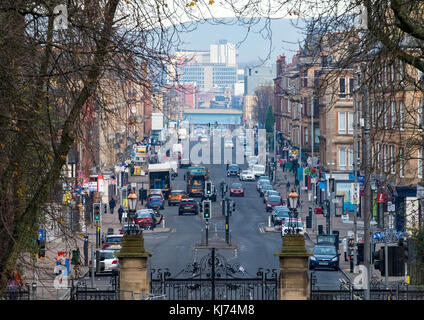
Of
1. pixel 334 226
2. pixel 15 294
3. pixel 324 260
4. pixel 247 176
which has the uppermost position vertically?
pixel 247 176


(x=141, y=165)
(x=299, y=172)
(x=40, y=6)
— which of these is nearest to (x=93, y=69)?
(x=40, y=6)

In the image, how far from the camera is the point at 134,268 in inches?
958

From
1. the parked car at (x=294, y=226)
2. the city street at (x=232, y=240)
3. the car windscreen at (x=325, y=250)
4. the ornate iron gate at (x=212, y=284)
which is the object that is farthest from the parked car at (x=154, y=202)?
the ornate iron gate at (x=212, y=284)

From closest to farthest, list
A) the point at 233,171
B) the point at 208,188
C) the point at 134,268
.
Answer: the point at 134,268, the point at 208,188, the point at 233,171

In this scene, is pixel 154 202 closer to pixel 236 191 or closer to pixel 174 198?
pixel 174 198

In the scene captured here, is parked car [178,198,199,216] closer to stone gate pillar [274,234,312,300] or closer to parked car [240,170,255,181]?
parked car [240,170,255,181]

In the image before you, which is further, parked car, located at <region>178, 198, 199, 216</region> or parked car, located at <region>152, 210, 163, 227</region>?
parked car, located at <region>178, 198, 199, 216</region>

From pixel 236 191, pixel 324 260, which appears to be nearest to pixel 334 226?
pixel 324 260

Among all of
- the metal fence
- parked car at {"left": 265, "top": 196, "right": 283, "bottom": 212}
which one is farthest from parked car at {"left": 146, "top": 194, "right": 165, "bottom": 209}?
the metal fence

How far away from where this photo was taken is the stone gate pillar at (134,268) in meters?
24.3

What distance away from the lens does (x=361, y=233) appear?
51812 mm

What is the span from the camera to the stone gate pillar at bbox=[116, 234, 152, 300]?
24.3 metres
